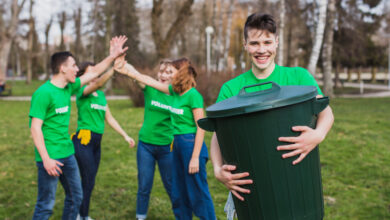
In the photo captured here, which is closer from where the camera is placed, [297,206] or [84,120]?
[297,206]

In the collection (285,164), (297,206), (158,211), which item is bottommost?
(158,211)

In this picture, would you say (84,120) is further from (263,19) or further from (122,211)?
(263,19)

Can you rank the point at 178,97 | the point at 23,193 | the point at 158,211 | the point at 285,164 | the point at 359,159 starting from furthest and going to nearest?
the point at 359,159 < the point at 23,193 < the point at 158,211 < the point at 178,97 < the point at 285,164

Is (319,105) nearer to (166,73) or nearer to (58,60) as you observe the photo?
(166,73)

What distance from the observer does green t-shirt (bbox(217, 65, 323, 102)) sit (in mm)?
1952

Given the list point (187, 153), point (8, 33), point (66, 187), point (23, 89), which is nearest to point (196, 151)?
point (187, 153)

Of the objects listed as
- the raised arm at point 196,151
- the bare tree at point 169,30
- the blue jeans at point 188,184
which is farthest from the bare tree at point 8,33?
the raised arm at point 196,151

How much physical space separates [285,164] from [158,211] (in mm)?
3144

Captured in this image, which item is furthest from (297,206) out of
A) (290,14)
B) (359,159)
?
(290,14)

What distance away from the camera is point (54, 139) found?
3260 mm

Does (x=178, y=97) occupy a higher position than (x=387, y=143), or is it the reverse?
(x=178, y=97)

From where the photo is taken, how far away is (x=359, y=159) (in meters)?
6.57

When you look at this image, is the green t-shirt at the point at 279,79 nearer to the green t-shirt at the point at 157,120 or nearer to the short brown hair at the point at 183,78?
the short brown hair at the point at 183,78

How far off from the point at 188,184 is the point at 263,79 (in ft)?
5.85
